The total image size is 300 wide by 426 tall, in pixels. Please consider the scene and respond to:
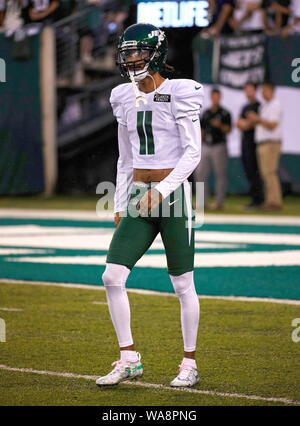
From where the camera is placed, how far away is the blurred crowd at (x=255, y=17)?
19.7 meters

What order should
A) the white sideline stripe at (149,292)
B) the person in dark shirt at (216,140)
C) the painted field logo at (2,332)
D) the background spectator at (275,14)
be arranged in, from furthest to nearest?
1. the background spectator at (275,14)
2. the person in dark shirt at (216,140)
3. the white sideline stripe at (149,292)
4. the painted field logo at (2,332)

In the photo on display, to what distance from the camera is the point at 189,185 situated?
5.75m

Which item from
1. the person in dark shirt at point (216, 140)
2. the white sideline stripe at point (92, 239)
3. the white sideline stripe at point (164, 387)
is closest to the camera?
the white sideline stripe at point (164, 387)

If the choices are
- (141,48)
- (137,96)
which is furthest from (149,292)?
(141,48)

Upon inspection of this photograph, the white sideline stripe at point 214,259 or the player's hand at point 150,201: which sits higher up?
the player's hand at point 150,201

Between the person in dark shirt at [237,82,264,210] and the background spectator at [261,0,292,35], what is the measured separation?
3.06m

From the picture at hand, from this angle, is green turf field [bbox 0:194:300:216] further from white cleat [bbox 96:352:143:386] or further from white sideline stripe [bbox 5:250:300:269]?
white cleat [bbox 96:352:143:386]

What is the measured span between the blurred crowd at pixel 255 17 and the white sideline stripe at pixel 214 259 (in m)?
9.20

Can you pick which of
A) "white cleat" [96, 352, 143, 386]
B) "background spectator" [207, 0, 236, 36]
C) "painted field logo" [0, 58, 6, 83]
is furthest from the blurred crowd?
"white cleat" [96, 352, 143, 386]

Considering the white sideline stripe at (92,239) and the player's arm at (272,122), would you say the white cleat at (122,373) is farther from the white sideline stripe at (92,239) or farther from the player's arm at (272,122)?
the player's arm at (272,122)

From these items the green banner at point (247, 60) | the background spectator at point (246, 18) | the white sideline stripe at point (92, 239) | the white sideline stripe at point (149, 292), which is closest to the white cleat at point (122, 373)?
the white sideline stripe at point (149, 292)

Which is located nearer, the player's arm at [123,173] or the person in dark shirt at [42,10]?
the player's arm at [123,173]

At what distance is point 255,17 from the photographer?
20.4 m

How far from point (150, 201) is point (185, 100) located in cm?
61
